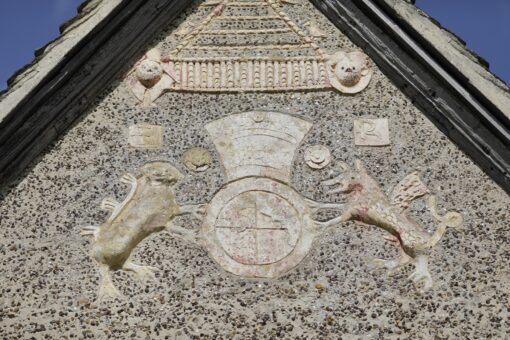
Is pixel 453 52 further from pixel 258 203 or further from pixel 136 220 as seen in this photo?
pixel 136 220

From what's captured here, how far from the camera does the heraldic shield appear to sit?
6852mm

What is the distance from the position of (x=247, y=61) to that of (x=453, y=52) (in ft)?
4.82

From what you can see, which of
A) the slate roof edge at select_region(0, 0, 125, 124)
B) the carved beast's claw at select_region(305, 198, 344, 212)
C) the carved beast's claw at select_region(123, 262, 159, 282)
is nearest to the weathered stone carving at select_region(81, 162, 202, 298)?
the carved beast's claw at select_region(123, 262, 159, 282)

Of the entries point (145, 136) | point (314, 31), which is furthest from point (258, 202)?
point (314, 31)

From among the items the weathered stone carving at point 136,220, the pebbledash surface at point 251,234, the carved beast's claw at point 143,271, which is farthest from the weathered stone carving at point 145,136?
the carved beast's claw at point 143,271

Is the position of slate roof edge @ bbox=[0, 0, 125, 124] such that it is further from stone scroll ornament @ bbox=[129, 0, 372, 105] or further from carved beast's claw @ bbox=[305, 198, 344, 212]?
carved beast's claw @ bbox=[305, 198, 344, 212]

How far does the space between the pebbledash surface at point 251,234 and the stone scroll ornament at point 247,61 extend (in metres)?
0.05

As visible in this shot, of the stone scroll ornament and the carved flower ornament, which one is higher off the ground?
the stone scroll ornament

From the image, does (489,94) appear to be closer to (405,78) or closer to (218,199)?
(405,78)

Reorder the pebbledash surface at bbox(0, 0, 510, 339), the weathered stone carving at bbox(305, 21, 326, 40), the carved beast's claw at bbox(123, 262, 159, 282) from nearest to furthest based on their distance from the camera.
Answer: the pebbledash surface at bbox(0, 0, 510, 339)
the carved beast's claw at bbox(123, 262, 159, 282)
the weathered stone carving at bbox(305, 21, 326, 40)

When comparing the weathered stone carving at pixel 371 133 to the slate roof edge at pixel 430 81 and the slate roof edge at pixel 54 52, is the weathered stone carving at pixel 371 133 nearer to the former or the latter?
the slate roof edge at pixel 430 81

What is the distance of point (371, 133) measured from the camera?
7223 mm

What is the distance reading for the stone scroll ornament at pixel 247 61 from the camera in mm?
7375

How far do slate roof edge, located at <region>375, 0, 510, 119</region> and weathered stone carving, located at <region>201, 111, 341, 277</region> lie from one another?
3.39 feet
